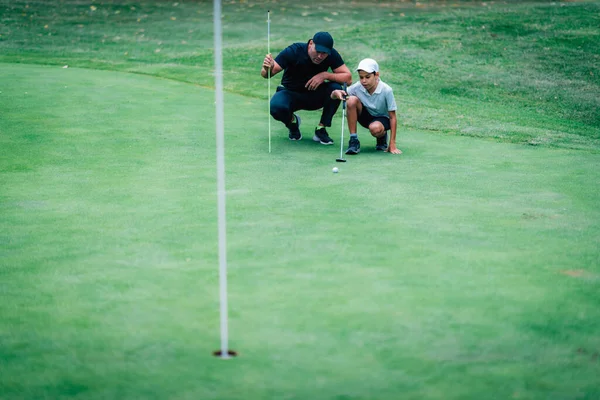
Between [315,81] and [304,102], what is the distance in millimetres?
427

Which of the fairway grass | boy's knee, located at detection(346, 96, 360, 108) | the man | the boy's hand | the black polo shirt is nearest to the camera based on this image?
the fairway grass

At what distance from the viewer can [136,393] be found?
275cm

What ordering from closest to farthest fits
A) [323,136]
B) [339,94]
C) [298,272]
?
[298,272]
[339,94]
[323,136]

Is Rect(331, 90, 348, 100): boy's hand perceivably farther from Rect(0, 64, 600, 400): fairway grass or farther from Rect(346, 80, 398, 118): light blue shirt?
Rect(0, 64, 600, 400): fairway grass

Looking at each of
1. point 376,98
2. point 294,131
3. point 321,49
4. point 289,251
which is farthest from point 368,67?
point 289,251

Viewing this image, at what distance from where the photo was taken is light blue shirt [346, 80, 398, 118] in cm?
743

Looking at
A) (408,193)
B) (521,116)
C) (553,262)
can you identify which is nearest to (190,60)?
(521,116)

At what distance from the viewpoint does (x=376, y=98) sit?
24.5 feet

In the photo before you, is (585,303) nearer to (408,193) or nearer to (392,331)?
(392,331)

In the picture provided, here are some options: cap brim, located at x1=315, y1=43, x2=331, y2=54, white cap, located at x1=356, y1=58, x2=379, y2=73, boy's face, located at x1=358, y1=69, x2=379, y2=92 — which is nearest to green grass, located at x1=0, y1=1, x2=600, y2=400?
boy's face, located at x1=358, y1=69, x2=379, y2=92

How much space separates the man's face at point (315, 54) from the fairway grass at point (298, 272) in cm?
95

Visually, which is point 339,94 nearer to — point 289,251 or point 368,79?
point 368,79

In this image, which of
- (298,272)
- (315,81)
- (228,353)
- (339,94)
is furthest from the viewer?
(315,81)

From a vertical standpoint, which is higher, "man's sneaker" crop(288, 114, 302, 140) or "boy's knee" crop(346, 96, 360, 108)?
"boy's knee" crop(346, 96, 360, 108)
